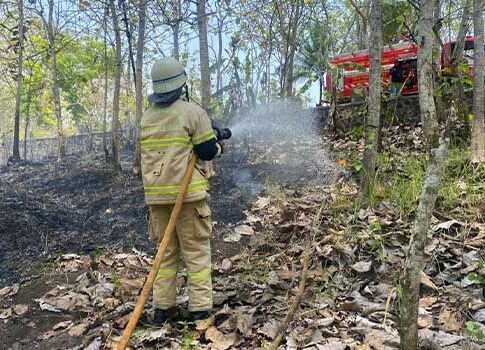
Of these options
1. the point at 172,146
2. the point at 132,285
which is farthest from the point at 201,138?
the point at 132,285

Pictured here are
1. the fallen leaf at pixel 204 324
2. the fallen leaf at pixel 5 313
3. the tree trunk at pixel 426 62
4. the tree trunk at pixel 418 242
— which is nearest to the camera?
the tree trunk at pixel 418 242

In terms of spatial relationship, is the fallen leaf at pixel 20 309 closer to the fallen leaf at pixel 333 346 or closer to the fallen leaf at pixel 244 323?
the fallen leaf at pixel 244 323

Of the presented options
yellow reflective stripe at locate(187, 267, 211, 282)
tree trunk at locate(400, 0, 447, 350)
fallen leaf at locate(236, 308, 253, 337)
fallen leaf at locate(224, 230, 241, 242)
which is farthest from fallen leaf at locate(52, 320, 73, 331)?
tree trunk at locate(400, 0, 447, 350)

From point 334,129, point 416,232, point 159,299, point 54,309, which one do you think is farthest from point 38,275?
point 334,129

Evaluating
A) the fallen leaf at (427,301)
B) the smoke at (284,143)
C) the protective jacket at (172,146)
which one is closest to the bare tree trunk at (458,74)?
the smoke at (284,143)

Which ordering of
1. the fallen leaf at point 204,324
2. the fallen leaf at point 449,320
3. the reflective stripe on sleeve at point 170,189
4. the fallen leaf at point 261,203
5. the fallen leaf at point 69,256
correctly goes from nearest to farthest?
the fallen leaf at point 449,320 → the fallen leaf at point 204,324 → the reflective stripe on sleeve at point 170,189 → the fallen leaf at point 69,256 → the fallen leaf at point 261,203

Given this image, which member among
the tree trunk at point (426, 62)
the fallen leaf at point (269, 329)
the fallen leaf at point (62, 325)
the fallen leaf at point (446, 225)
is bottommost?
the fallen leaf at point (62, 325)

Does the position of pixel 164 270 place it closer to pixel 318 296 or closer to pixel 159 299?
pixel 159 299

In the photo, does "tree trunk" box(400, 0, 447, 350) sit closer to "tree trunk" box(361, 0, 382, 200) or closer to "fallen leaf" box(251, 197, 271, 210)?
"tree trunk" box(361, 0, 382, 200)

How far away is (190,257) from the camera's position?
124 inches

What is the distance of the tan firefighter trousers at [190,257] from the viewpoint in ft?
10.2

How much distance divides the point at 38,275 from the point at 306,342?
2760 millimetres

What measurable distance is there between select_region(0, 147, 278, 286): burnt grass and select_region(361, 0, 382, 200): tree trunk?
1.57 meters

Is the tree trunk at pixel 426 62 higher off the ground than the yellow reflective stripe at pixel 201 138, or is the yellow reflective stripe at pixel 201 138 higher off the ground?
the tree trunk at pixel 426 62
